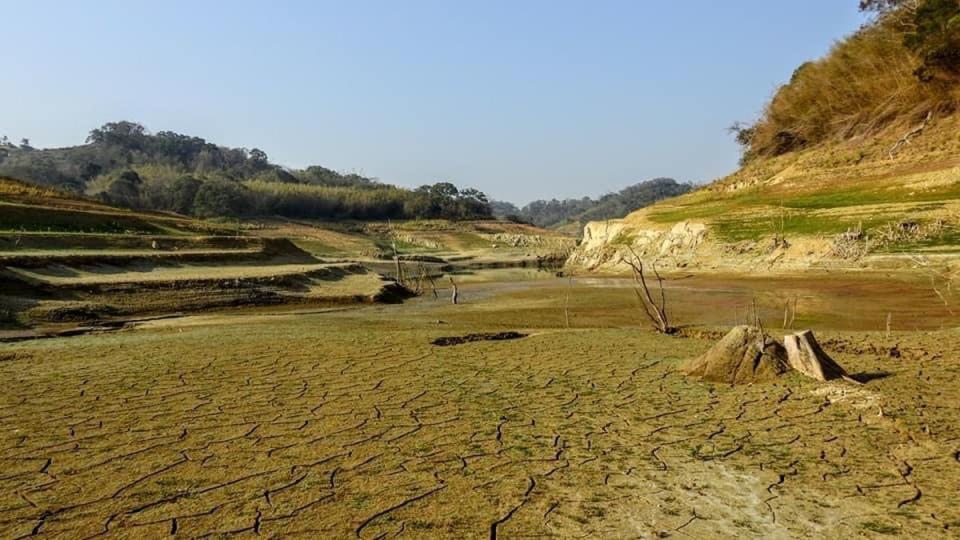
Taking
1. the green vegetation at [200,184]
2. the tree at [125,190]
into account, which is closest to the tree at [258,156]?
the green vegetation at [200,184]

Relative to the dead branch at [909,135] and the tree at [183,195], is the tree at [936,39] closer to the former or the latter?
the dead branch at [909,135]

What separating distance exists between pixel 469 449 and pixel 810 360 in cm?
388

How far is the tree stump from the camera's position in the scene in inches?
254

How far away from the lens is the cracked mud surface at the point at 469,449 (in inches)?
142

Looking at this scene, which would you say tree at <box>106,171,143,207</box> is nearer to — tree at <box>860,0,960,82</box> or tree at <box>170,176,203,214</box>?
tree at <box>170,176,203,214</box>

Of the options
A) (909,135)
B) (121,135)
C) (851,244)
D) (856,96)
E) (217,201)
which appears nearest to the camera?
(851,244)

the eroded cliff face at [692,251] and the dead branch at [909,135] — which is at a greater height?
the dead branch at [909,135]

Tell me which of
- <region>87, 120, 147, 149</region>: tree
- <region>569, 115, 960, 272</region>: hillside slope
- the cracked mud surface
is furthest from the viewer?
<region>87, 120, 147, 149</region>: tree

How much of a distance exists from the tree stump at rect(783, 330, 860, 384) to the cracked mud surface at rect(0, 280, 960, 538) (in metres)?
0.34

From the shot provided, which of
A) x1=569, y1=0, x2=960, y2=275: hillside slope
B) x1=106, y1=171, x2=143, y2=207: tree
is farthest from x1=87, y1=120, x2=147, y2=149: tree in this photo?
x1=569, y1=0, x2=960, y2=275: hillside slope

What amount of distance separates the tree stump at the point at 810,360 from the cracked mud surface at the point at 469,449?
0.34 metres

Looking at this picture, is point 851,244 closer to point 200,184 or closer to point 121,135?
point 200,184

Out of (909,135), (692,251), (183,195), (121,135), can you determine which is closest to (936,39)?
(909,135)

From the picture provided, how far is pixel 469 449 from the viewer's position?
4770mm
